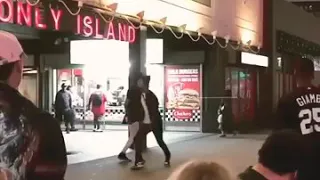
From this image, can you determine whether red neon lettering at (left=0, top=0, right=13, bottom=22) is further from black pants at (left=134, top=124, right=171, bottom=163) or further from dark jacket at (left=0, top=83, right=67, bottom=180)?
dark jacket at (left=0, top=83, right=67, bottom=180)

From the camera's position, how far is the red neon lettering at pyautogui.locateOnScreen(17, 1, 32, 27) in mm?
8156

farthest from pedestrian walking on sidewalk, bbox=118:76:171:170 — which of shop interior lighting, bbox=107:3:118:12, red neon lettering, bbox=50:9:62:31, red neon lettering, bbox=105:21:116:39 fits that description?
red neon lettering, bbox=50:9:62:31

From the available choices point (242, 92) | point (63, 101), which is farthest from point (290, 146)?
point (242, 92)

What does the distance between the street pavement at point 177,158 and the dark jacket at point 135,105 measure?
830 mm

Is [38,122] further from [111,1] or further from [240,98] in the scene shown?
[240,98]

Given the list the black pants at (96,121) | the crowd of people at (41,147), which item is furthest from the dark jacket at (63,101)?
the crowd of people at (41,147)

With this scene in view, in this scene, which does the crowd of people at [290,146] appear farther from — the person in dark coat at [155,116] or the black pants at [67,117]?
the black pants at [67,117]

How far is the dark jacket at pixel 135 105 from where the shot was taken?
963 centimetres

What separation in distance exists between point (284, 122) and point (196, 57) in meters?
13.2

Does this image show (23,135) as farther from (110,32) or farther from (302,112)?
(110,32)

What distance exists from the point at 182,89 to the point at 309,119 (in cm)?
1332

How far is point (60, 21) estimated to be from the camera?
9305mm

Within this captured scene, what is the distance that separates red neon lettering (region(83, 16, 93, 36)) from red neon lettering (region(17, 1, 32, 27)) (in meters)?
1.47

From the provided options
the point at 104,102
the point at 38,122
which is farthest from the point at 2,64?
the point at 104,102
